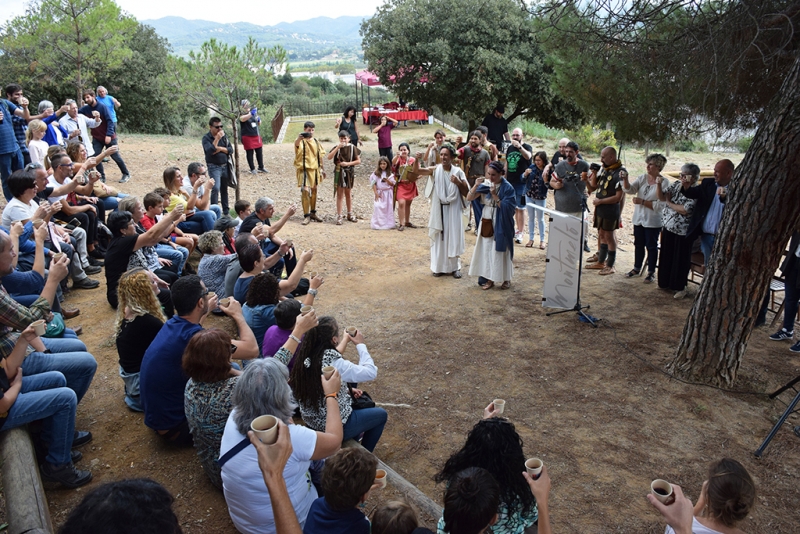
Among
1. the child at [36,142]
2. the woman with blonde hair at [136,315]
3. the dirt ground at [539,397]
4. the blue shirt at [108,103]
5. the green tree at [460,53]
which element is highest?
the green tree at [460,53]

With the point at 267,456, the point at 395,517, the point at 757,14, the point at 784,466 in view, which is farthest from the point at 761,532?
the point at 757,14

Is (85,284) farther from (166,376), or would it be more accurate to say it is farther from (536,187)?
(536,187)

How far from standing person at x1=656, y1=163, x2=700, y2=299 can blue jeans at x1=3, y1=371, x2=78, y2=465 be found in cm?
681

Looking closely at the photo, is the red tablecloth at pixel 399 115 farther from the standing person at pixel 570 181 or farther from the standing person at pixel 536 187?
the standing person at pixel 570 181

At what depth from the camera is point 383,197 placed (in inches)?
442

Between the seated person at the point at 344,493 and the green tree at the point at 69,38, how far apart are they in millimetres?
16886

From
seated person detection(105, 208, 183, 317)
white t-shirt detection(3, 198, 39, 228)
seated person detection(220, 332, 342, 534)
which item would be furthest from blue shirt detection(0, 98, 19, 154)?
seated person detection(220, 332, 342, 534)

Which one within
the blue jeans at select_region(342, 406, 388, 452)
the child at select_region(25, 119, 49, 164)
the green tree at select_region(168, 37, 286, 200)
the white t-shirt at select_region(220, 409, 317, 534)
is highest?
the green tree at select_region(168, 37, 286, 200)

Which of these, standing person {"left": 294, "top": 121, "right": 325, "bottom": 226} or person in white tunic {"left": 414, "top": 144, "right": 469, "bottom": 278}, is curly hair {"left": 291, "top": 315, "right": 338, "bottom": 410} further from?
standing person {"left": 294, "top": 121, "right": 325, "bottom": 226}

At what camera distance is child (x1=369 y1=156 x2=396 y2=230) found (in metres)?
11.1

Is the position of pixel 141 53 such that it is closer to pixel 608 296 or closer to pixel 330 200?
pixel 330 200

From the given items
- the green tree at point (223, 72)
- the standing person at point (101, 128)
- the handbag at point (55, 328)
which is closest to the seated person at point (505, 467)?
the handbag at point (55, 328)

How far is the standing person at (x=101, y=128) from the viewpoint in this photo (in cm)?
1190

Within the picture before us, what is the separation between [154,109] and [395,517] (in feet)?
86.9
